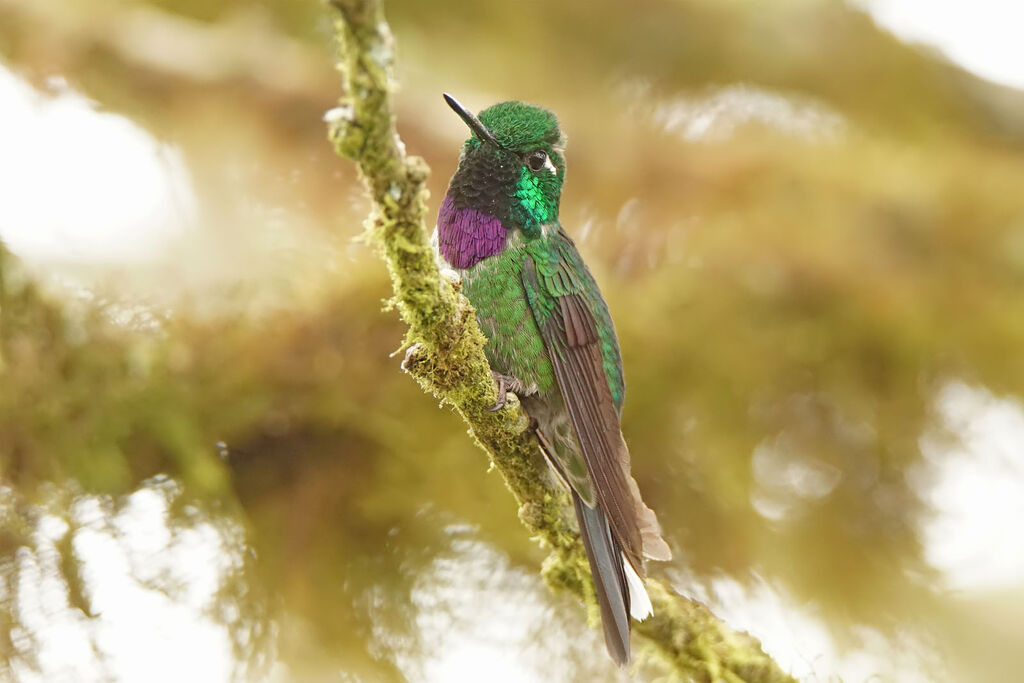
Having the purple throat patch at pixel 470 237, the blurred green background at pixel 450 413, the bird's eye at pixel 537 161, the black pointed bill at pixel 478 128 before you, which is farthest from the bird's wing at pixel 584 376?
the blurred green background at pixel 450 413

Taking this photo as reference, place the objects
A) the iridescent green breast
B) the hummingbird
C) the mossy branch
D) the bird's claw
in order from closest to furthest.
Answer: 1. the mossy branch
2. the bird's claw
3. the hummingbird
4. the iridescent green breast

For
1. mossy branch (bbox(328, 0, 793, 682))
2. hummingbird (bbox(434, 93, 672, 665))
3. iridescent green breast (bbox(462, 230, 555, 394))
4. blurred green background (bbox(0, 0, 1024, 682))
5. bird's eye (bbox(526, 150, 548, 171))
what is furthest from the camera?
blurred green background (bbox(0, 0, 1024, 682))

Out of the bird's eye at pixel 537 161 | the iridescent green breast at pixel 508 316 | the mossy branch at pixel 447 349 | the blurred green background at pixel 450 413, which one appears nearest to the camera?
the mossy branch at pixel 447 349

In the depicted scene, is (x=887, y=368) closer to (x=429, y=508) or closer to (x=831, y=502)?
(x=831, y=502)

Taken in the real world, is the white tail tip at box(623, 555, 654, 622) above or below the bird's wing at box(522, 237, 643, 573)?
below

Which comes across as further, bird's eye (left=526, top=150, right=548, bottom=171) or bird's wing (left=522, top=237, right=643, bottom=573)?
bird's eye (left=526, top=150, right=548, bottom=171)

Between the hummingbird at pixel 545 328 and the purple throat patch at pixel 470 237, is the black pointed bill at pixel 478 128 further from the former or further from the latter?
the purple throat patch at pixel 470 237

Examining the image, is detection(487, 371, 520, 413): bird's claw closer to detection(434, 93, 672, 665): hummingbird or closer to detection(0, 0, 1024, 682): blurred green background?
detection(434, 93, 672, 665): hummingbird

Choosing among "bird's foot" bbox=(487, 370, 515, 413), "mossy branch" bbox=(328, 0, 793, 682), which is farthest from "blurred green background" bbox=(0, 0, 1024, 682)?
"bird's foot" bbox=(487, 370, 515, 413)
